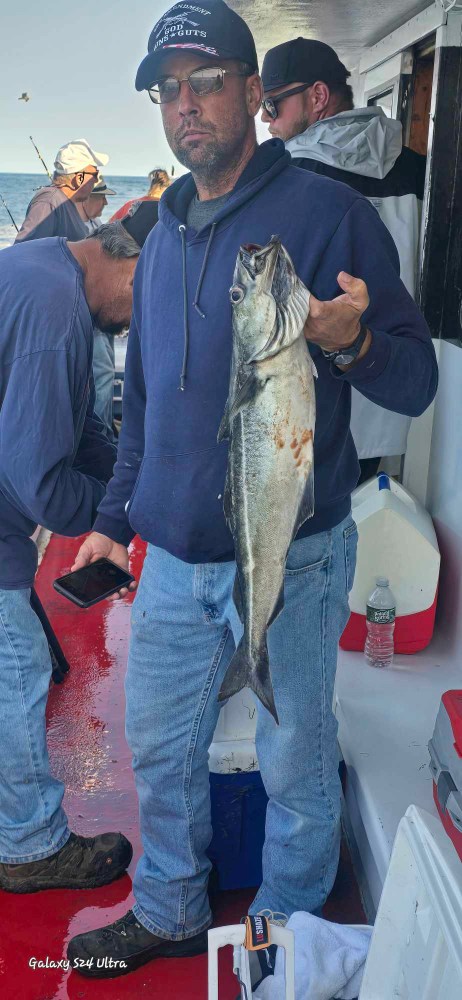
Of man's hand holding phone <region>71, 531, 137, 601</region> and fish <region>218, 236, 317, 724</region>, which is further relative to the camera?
man's hand holding phone <region>71, 531, 137, 601</region>

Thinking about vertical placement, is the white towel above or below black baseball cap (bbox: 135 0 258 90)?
below

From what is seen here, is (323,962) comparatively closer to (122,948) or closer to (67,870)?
(122,948)

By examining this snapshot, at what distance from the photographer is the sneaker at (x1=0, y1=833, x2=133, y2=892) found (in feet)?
9.64

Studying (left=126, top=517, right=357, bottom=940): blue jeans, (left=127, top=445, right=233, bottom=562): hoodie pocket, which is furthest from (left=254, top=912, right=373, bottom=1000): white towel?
(left=127, top=445, right=233, bottom=562): hoodie pocket

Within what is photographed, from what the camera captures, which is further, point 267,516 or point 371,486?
point 371,486

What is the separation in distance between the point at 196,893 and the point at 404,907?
0.92 meters

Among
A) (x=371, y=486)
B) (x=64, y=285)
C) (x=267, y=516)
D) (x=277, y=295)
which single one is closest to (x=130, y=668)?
(x=267, y=516)

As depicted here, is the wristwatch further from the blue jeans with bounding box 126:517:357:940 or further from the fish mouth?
the blue jeans with bounding box 126:517:357:940

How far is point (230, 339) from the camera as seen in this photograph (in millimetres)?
2059

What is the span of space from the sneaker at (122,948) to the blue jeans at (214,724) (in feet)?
0.13

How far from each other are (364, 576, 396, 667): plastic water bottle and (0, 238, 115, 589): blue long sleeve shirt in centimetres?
151

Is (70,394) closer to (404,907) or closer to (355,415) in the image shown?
(404,907)

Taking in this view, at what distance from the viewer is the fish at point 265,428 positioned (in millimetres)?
1549

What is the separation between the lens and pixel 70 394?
8.27ft
